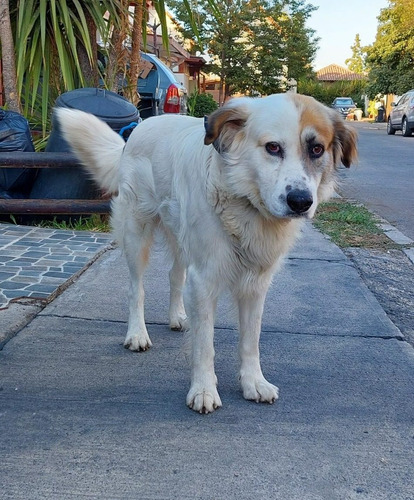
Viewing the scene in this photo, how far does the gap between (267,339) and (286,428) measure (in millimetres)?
1014

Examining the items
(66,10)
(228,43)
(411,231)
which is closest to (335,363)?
(411,231)

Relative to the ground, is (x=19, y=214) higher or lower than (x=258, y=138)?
lower

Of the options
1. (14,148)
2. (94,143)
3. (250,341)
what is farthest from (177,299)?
(14,148)

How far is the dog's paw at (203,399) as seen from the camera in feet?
8.61

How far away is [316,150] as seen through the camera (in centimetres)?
244

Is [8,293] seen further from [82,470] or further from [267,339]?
[82,470]

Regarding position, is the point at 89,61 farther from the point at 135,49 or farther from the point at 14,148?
the point at 14,148

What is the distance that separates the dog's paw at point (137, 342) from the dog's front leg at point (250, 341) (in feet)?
2.20

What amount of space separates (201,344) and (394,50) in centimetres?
3981

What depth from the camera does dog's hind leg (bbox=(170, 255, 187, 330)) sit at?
3.61 m

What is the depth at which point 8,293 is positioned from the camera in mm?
3992

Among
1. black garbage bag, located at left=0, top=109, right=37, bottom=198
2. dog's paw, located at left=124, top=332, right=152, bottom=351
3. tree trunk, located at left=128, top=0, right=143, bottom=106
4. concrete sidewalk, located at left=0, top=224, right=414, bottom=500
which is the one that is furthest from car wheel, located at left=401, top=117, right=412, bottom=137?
dog's paw, located at left=124, top=332, right=152, bottom=351

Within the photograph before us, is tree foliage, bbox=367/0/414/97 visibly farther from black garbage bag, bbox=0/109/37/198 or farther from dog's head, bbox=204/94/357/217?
dog's head, bbox=204/94/357/217

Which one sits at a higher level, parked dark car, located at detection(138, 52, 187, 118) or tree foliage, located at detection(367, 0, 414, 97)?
tree foliage, located at detection(367, 0, 414, 97)
